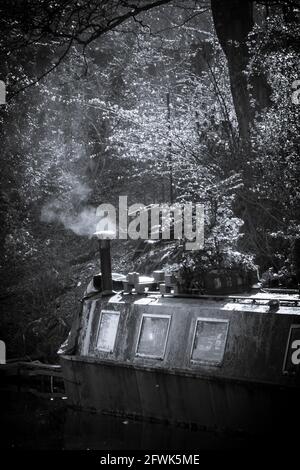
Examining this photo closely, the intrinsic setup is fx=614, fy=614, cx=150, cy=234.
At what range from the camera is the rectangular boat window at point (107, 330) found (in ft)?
38.5

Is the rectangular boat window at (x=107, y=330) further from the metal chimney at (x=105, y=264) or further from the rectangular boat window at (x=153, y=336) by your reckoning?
the rectangular boat window at (x=153, y=336)

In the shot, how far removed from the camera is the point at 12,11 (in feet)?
40.6

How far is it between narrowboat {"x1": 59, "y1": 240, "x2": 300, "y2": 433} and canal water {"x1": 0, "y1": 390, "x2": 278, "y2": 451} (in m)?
0.18

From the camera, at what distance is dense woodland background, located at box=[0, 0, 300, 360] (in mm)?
13102

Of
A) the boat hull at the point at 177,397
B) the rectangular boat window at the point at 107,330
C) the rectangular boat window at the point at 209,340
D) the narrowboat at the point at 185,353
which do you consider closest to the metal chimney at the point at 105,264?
the narrowboat at the point at 185,353

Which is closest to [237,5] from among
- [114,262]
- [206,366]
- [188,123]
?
[188,123]

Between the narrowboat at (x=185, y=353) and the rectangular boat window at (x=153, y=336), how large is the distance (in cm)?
2

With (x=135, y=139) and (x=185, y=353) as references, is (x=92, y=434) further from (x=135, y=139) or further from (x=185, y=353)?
(x=135, y=139)

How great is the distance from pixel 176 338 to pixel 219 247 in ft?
8.92

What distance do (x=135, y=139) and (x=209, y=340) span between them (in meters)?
7.74

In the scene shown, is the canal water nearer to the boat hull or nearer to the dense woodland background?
the boat hull

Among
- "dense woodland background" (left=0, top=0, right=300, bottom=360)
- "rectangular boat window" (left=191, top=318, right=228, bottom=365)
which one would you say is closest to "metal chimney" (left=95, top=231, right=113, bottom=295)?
"dense woodland background" (left=0, top=0, right=300, bottom=360)

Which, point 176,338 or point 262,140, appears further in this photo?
point 262,140

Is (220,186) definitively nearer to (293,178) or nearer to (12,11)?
(293,178)
